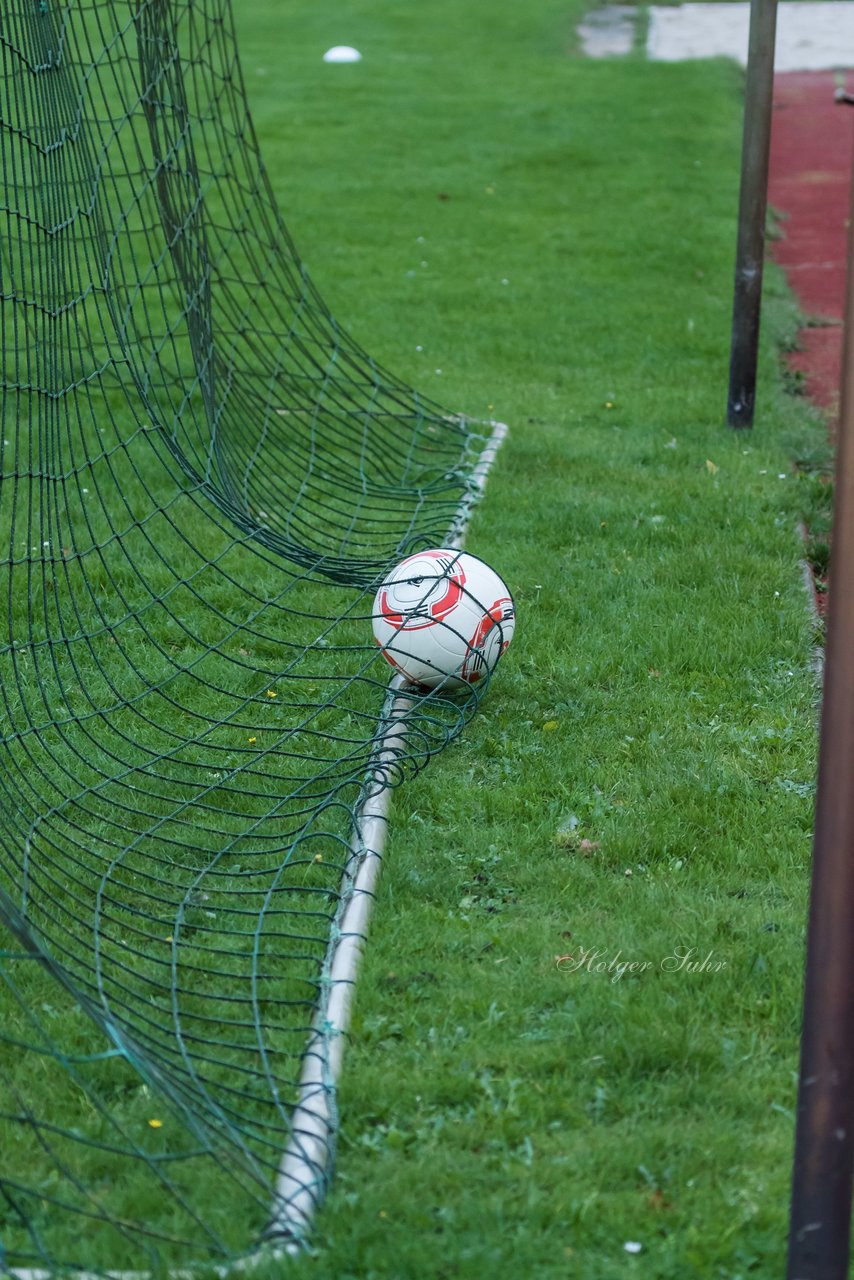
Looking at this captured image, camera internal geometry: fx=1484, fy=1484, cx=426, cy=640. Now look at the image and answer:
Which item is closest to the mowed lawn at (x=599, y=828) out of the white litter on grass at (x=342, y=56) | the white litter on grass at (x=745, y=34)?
the white litter on grass at (x=342, y=56)

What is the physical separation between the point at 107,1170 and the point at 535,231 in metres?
8.68

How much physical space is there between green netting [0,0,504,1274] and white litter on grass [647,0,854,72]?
457 inches

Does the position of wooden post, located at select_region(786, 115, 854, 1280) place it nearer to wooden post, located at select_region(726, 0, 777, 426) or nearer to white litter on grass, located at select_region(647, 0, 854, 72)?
wooden post, located at select_region(726, 0, 777, 426)

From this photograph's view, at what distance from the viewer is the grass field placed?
2.68 metres

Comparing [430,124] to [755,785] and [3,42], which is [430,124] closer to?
[3,42]

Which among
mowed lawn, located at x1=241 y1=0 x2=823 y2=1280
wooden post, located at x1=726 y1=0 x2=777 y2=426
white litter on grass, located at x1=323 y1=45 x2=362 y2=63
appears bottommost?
white litter on grass, located at x1=323 y1=45 x2=362 y2=63

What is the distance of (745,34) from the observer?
732 inches

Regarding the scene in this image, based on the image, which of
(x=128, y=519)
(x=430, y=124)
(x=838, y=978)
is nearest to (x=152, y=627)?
(x=128, y=519)

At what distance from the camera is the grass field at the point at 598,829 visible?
2678 mm

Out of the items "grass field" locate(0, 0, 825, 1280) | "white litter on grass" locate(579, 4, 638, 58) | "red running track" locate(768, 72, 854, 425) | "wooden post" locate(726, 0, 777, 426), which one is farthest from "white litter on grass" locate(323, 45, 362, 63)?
"wooden post" locate(726, 0, 777, 426)

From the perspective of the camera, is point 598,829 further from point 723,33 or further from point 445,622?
point 723,33

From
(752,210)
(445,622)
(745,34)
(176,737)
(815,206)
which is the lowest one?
(815,206)

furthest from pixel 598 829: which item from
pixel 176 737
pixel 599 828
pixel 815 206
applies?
pixel 815 206

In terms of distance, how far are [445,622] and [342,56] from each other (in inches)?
557
